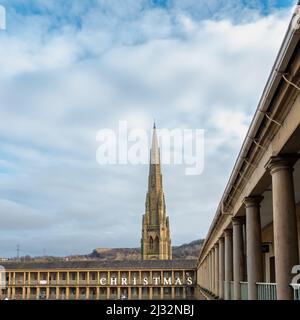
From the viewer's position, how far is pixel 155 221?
138625mm

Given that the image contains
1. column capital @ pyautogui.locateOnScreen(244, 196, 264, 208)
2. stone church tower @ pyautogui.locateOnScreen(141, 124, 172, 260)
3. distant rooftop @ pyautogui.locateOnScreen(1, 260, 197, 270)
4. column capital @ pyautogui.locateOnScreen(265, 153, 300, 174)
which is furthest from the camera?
stone church tower @ pyautogui.locateOnScreen(141, 124, 172, 260)

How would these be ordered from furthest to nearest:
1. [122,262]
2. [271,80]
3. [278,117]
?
1. [122,262]
2. [278,117]
3. [271,80]

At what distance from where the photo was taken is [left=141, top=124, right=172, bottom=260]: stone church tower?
134 metres

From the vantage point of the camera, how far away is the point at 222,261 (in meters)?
26.6

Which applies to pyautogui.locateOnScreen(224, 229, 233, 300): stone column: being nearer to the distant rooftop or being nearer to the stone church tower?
the distant rooftop

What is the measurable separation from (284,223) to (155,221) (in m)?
130

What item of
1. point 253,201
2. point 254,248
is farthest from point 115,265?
point 253,201

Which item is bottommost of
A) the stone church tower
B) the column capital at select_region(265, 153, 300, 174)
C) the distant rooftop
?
the column capital at select_region(265, 153, 300, 174)

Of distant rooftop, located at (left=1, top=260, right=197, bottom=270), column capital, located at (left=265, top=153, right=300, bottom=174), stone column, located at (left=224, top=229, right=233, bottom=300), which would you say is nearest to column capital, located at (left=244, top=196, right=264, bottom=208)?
column capital, located at (left=265, top=153, right=300, bottom=174)

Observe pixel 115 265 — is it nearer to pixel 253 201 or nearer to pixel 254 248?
pixel 254 248
